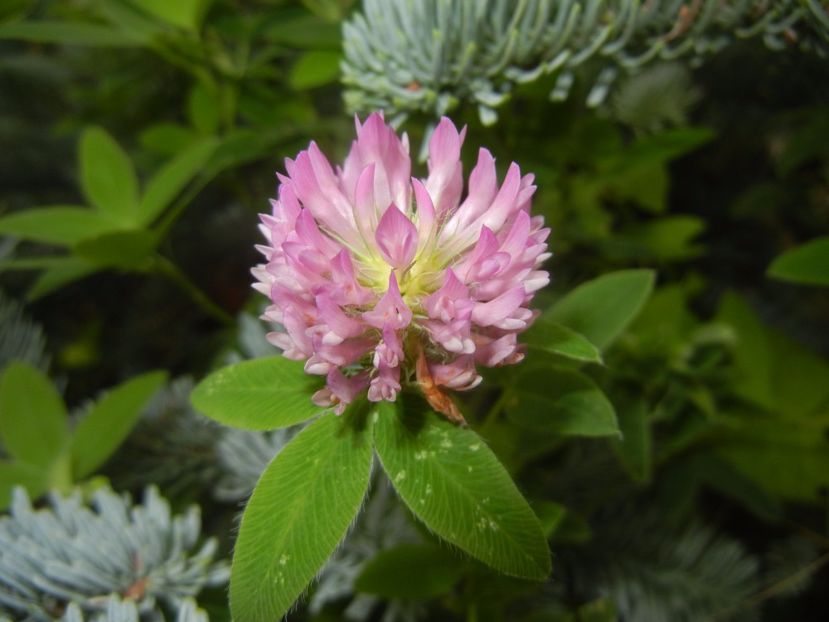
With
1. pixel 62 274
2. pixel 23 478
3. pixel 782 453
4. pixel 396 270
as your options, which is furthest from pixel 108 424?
pixel 782 453

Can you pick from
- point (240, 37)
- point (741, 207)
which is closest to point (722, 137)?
point (741, 207)

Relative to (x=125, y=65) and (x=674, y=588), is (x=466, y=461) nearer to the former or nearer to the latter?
(x=674, y=588)

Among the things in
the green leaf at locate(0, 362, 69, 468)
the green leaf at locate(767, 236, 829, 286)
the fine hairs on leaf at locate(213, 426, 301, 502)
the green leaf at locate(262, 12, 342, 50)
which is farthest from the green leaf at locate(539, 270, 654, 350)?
the green leaf at locate(0, 362, 69, 468)

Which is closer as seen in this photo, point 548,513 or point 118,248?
point 548,513

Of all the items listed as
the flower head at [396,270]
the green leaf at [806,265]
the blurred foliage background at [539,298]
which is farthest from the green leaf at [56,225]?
the green leaf at [806,265]

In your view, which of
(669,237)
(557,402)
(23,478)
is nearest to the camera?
(557,402)

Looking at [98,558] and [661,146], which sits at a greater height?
[661,146]

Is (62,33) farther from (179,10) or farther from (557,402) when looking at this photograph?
(557,402)
